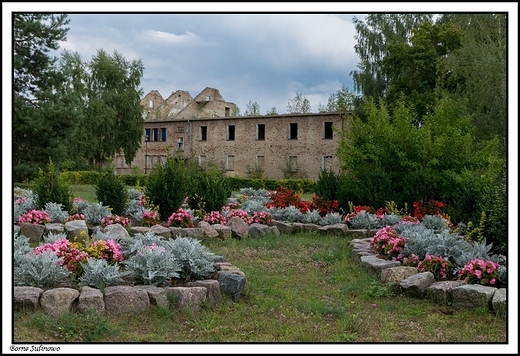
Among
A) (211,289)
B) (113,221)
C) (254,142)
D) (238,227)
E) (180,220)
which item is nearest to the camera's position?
(211,289)

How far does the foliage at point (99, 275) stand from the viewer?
17.4 feet

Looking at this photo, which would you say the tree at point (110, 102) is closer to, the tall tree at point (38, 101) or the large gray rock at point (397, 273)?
the tall tree at point (38, 101)

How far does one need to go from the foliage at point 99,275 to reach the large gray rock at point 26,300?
1.66 ft

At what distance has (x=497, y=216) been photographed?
7.03 meters

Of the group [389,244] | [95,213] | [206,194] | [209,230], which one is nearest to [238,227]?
[209,230]

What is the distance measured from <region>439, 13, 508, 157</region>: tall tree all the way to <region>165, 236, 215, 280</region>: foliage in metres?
18.2

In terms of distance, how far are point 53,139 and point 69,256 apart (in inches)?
679

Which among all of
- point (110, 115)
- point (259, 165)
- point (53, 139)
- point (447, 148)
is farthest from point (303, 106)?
point (447, 148)

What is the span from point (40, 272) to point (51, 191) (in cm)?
561

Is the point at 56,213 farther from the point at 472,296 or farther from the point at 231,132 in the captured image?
the point at 231,132

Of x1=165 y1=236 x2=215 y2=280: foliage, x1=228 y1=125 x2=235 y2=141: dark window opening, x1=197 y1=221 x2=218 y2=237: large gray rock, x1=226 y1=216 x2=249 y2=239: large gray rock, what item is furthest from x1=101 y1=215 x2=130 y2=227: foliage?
x1=228 y1=125 x2=235 y2=141: dark window opening

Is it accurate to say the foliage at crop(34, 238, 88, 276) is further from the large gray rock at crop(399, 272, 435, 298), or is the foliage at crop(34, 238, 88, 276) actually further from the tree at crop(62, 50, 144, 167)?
the tree at crop(62, 50, 144, 167)

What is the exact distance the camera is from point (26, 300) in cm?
488

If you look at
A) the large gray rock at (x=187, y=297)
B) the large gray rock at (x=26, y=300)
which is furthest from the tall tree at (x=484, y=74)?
the large gray rock at (x=26, y=300)
